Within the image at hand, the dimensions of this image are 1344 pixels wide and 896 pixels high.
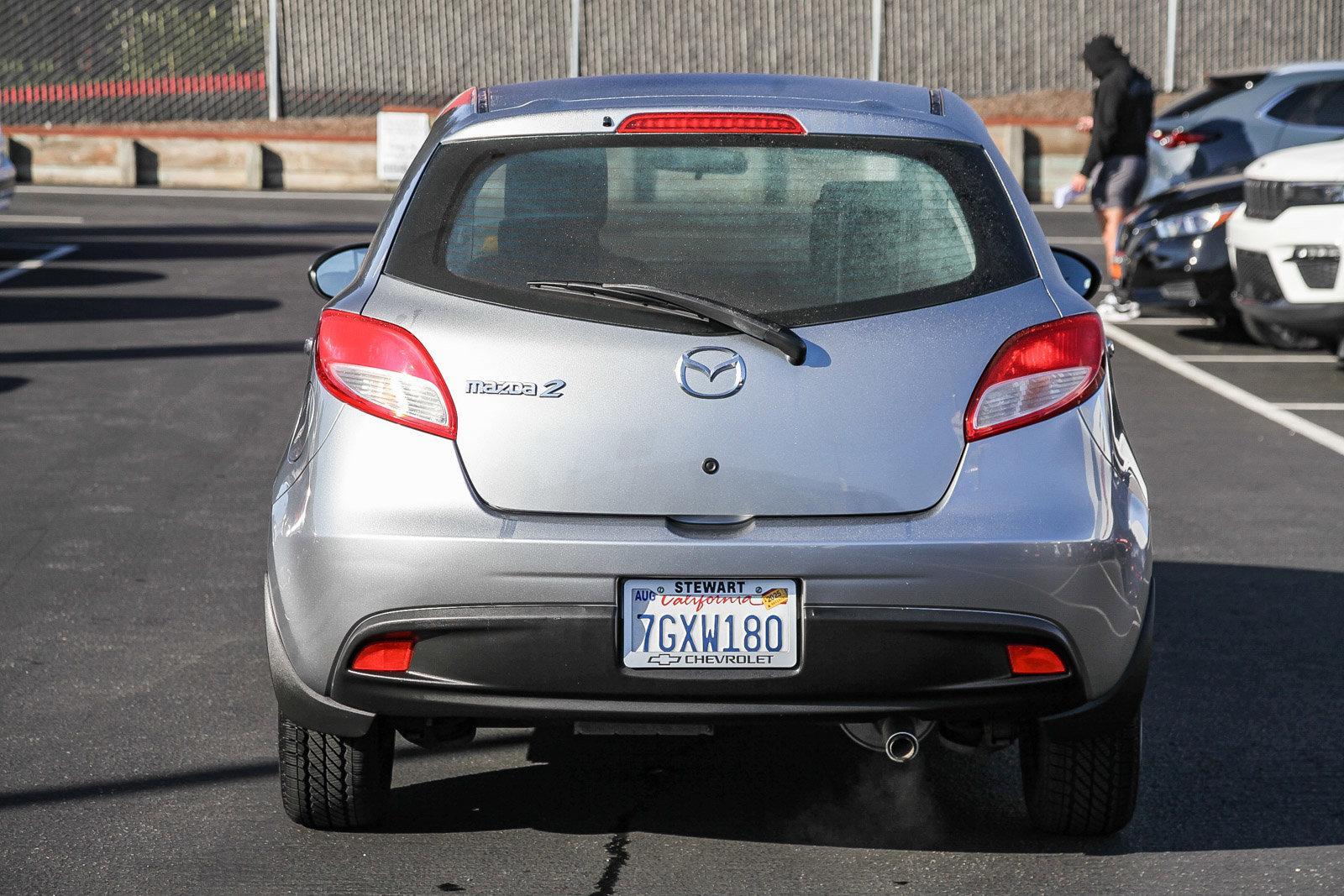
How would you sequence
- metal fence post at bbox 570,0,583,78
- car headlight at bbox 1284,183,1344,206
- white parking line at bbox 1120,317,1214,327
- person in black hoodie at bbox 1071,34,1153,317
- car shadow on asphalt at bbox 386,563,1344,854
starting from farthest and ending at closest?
metal fence post at bbox 570,0,583,78 → person in black hoodie at bbox 1071,34,1153,317 → white parking line at bbox 1120,317,1214,327 → car headlight at bbox 1284,183,1344,206 → car shadow on asphalt at bbox 386,563,1344,854

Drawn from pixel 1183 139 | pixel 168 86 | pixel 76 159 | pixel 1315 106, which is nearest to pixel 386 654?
pixel 1183 139

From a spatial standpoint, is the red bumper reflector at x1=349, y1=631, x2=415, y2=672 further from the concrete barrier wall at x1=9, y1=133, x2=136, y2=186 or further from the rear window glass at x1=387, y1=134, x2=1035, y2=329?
the concrete barrier wall at x1=9, y1=133, x2=136, y2=186

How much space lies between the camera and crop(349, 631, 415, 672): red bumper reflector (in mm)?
3512

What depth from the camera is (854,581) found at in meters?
3.40

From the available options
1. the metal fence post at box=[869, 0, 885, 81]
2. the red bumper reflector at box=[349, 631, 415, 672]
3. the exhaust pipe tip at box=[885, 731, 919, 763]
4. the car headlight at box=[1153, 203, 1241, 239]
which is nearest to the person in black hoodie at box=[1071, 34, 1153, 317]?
the car headlight at box=[1153, 203, 1241, 239]

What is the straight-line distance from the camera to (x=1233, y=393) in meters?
10.3

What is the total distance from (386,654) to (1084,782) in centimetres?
149

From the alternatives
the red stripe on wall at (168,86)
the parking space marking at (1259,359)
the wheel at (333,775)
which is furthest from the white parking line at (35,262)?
the wheel at (333,775)

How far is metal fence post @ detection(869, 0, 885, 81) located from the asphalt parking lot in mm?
19172

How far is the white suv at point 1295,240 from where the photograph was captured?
405 inches

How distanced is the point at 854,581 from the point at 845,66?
2468cm

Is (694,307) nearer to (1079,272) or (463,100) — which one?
(463,100)

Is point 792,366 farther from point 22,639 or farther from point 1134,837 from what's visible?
point 22,639

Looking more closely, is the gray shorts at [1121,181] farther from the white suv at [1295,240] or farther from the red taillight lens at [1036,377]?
the red taillight lens at [1036,377]
